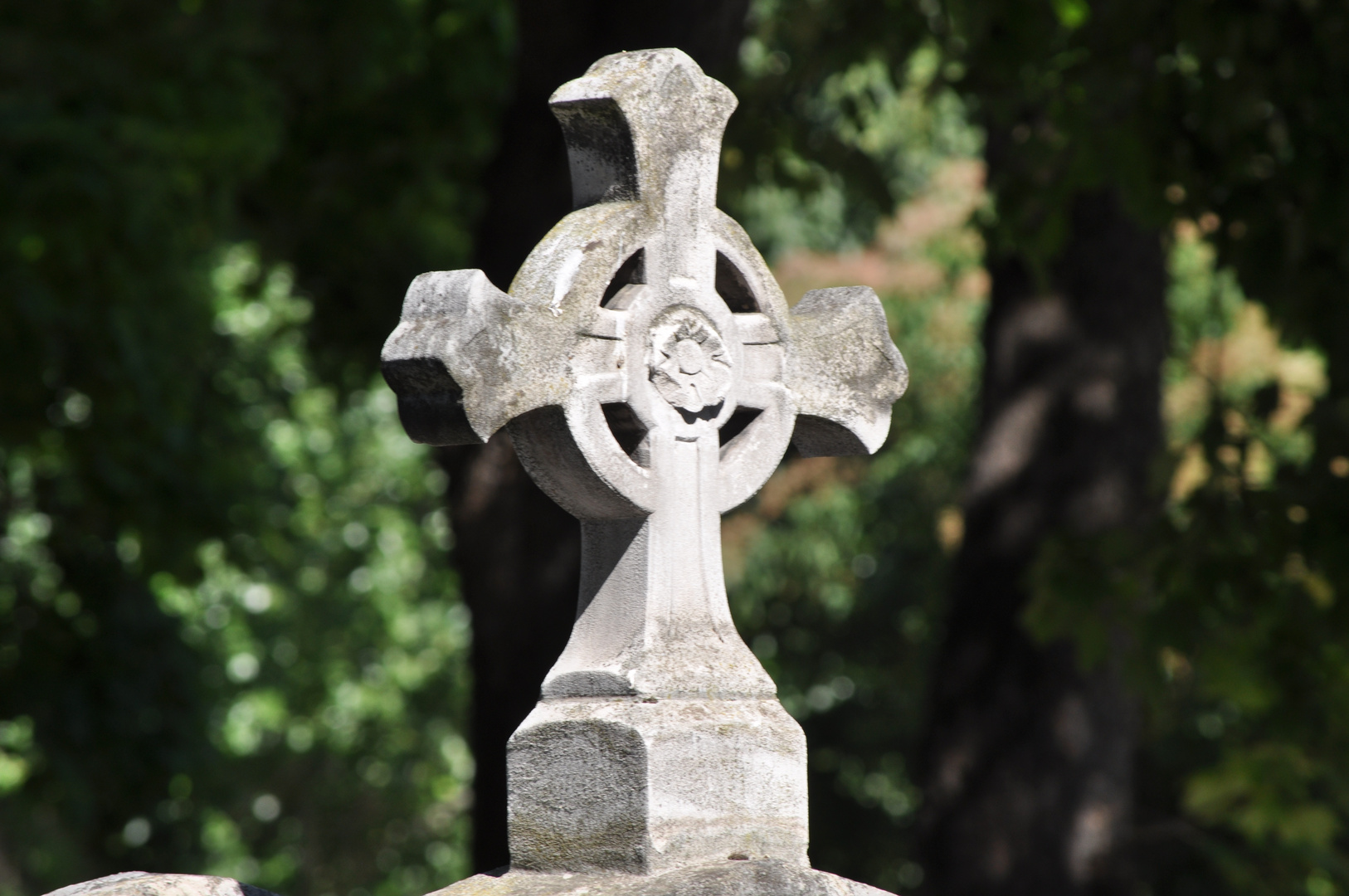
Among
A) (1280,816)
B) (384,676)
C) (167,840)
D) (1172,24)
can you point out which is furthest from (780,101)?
(384,676)

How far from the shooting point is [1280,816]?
576 centimetres

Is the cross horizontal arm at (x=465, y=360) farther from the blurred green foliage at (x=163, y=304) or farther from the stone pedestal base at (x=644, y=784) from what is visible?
the blurred green foliage at (x=163, y=304)

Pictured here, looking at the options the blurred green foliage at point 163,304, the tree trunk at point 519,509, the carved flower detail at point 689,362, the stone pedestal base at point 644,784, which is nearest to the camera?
the stone pedestal base at point 644,784

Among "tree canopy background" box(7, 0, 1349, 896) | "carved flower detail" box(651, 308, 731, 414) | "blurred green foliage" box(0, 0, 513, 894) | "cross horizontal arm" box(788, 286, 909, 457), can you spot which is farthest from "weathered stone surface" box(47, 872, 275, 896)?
"blurred green foliage" box(0, 0, 513, 894)

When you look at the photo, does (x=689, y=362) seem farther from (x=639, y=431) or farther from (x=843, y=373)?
(x=843, y=373)

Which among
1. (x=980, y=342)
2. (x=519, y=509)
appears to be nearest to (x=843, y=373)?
(x=519, y=509)

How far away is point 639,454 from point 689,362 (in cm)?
16

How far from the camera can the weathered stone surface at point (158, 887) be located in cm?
248

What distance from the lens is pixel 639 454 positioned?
103 inches

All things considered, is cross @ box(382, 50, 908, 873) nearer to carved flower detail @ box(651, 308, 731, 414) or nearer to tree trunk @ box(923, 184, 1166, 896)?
carved flower detail @ box(651, 308, 731, 414)

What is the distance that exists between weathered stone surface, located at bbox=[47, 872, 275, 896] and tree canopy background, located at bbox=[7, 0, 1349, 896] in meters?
3.00

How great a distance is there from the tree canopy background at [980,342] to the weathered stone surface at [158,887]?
300 centimetres

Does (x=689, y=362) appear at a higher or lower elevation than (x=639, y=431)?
higher

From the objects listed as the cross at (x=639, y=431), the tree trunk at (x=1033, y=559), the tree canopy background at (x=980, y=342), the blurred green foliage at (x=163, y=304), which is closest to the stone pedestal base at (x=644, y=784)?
the cross at (x=639, y=431)
